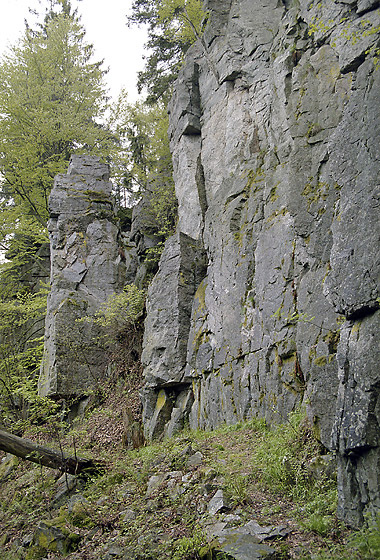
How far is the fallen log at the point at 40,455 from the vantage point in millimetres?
8703

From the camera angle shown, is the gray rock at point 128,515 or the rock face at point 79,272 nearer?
the gray rock at point 128,515

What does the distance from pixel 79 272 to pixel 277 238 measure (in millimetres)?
9513

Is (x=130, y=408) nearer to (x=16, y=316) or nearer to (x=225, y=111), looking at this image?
(x=16, y=316)

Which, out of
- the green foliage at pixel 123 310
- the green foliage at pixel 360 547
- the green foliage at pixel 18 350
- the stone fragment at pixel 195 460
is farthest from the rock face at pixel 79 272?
the green foliage at pixel 360 547

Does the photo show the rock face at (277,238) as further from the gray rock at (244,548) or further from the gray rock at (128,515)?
the gray rock at (128,515)

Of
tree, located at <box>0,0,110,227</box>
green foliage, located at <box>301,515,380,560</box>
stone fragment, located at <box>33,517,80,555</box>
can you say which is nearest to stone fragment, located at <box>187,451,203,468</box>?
stone fragment, located at <box>33,517,80,555</box>

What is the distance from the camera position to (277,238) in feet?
29.7

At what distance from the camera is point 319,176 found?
742 centimetres

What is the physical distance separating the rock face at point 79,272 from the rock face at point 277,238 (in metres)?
3.45

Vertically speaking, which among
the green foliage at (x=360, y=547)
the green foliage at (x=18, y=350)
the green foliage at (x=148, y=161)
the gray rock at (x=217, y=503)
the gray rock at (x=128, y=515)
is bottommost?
the gray rock at (x=128, y=515)

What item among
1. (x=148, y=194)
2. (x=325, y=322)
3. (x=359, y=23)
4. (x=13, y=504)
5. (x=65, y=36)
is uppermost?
(x=65, y=36)

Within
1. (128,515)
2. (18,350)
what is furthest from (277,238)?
(18,350)

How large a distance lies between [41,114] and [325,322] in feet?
56.6

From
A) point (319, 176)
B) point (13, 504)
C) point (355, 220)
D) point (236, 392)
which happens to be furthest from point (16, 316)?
point (355, 220)
